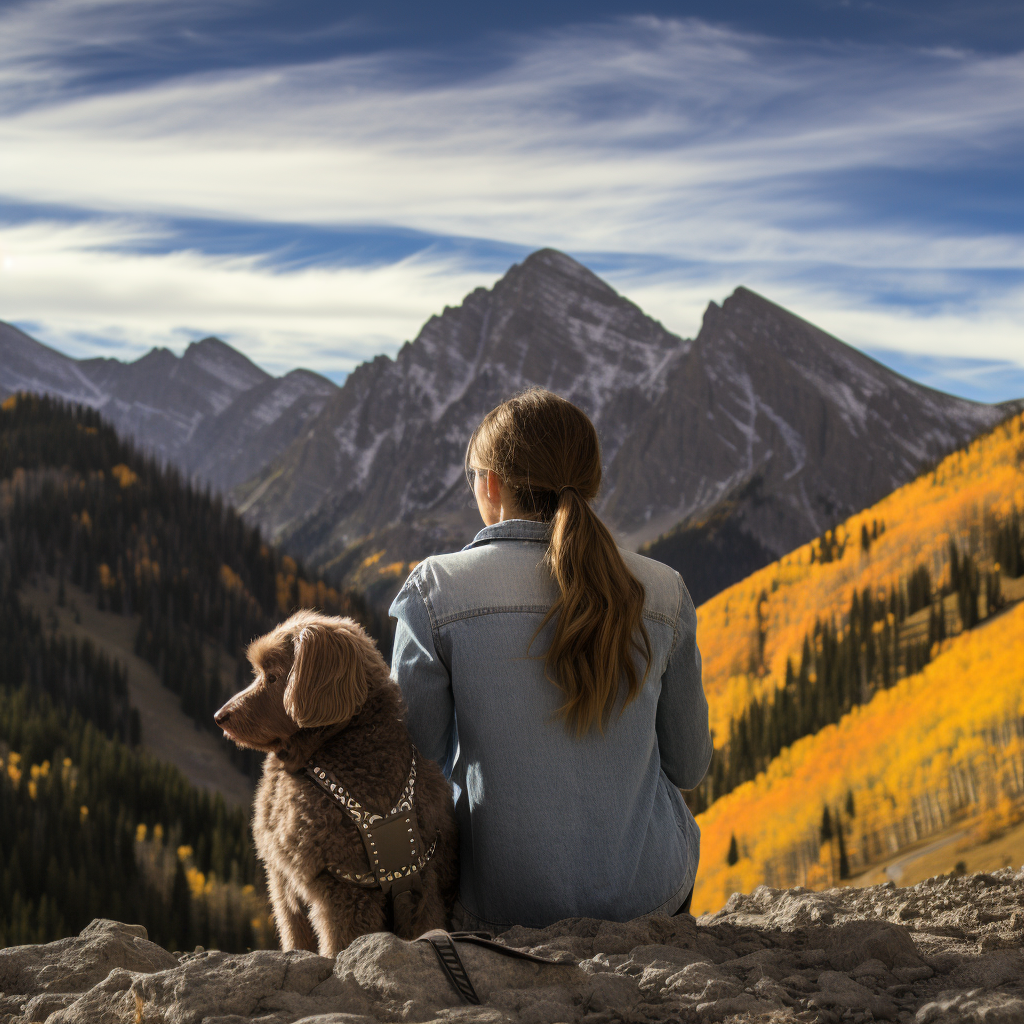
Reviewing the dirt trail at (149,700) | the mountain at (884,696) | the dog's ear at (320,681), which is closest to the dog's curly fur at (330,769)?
the dog's ear at (320,681)

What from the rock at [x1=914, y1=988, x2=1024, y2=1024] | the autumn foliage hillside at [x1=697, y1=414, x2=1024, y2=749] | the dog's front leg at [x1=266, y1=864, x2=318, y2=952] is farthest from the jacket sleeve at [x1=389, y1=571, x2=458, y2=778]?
the autumn foliage hillside at [x1=697, y1=414, x2=1024, y2=749]

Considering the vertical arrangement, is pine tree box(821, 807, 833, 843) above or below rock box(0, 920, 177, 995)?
below

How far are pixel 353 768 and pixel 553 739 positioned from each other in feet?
3.30

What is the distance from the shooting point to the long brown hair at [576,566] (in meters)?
3.96

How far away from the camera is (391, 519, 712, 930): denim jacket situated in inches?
162

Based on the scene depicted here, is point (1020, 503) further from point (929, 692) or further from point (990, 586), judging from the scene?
point (929, 692)

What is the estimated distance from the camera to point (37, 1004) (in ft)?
11.6

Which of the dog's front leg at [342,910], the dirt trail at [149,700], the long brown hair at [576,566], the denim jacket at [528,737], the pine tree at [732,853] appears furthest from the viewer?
the dirt trail at [149,700]

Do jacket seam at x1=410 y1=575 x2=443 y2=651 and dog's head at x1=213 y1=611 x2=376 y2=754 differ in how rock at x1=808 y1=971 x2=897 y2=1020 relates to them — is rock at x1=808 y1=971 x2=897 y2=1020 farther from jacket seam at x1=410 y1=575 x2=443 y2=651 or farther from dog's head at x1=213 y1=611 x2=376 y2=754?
dog's head at x1=213 y1=611 x2=376 y2=754

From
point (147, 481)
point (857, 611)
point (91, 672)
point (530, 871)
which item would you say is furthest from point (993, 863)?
point (147, 481)

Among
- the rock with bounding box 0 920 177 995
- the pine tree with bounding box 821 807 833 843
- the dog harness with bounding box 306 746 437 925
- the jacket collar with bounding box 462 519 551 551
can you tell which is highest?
the jacket collar with bounding box 462 519 551 551

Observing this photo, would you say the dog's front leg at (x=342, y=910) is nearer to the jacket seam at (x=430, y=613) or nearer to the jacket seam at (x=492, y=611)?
the jacket seam at (x=430, y=613)

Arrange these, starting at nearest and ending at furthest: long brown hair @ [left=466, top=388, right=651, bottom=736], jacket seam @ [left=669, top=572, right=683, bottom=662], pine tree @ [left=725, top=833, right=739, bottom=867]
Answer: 1. long brown hair @ [left=466, top=388, right=651, bottom=736]
2. jacket seam @ [left=669, top=572, right=683, bottom=662]
3. pine tree @ [left=725, top=833, right=739, bottom=867]

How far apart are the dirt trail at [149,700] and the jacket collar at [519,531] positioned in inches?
4178
